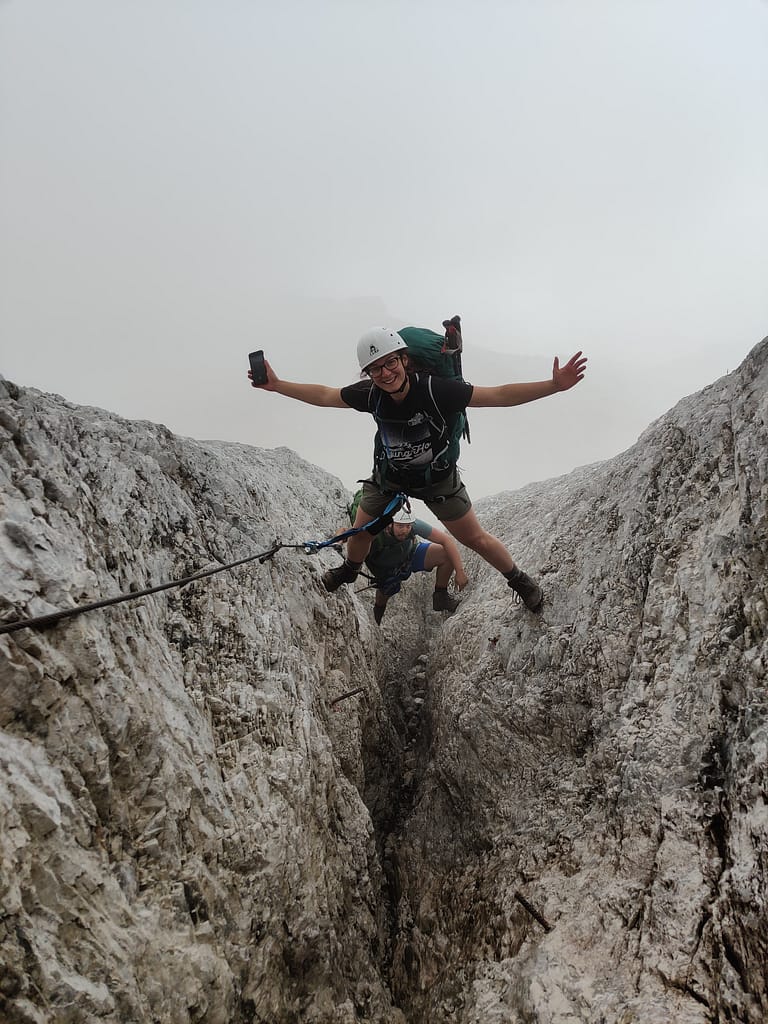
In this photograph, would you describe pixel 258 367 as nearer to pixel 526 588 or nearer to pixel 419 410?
pixel 419 410

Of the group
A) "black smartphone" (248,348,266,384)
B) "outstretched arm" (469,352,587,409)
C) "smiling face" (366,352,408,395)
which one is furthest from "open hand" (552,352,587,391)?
"black smartphone" (248,348,266,384)

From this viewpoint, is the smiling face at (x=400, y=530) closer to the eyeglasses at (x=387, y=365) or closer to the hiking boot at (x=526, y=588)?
the hiking boot at (x=526, y=588)

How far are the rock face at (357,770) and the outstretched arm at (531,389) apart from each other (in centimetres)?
188

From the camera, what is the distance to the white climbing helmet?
6656 mm

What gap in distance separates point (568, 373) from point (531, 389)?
0.42m

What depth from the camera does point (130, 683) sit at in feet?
15.5

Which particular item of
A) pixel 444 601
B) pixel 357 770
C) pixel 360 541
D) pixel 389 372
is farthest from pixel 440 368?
pixel 444 601

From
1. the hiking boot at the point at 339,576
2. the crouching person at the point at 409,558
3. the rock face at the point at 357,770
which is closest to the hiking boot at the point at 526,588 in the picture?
the rock face at the point at 357,770

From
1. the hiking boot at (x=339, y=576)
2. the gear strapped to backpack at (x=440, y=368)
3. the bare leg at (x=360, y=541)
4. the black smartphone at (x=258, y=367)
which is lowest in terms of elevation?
the hiking boot at (x=339, y=576)

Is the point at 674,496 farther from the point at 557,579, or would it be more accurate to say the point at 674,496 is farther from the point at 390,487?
the point at 390,487

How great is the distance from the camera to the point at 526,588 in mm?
8219

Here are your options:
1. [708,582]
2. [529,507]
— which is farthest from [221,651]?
[529,507]

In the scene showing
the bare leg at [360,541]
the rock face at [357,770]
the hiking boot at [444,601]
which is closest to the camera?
the rock face at [357,770]

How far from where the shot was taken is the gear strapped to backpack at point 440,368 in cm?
720
